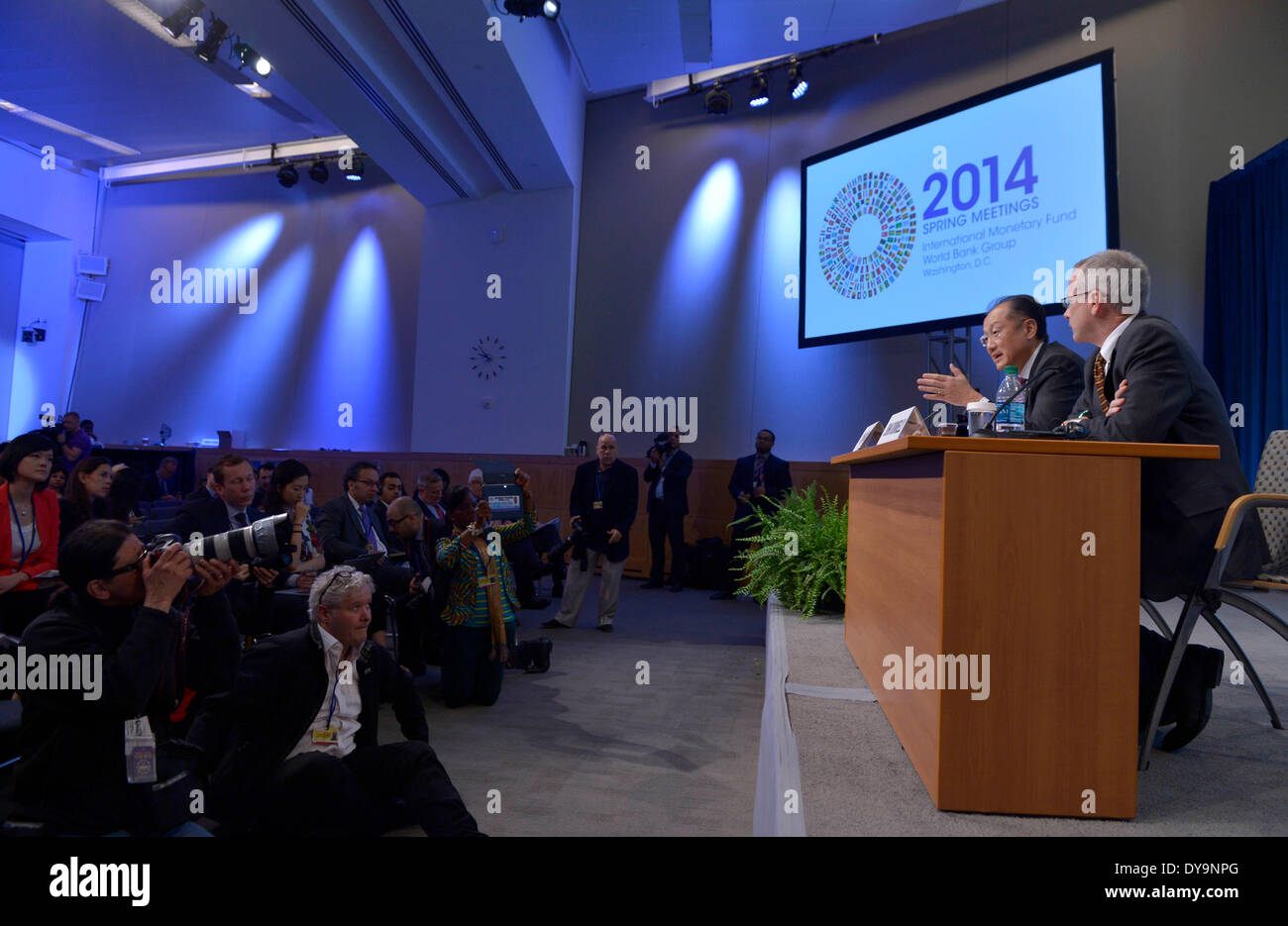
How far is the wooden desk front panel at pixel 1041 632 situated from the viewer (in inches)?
53.1

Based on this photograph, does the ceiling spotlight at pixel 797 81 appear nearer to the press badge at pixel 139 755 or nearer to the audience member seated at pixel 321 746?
the audience member seated at pixel 321 746

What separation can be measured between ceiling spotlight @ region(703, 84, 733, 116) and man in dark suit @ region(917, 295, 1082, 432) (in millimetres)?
6009

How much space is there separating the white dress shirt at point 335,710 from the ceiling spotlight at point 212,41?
6946 mm

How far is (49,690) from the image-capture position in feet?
5.04

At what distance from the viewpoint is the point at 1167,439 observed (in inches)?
69.4

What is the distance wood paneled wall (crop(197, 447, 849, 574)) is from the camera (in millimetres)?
7254

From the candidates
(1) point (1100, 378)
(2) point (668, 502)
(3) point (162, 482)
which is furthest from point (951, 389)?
(3) point (162, 482)

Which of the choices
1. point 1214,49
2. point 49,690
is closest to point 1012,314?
point 49,690

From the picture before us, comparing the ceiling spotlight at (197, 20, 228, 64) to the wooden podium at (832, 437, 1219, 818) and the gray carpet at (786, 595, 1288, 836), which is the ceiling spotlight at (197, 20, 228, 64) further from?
the wooden podium at (832, 437, 1219, 818)

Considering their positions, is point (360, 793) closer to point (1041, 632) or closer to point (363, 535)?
point (1041, 632)

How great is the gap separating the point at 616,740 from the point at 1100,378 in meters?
2.08

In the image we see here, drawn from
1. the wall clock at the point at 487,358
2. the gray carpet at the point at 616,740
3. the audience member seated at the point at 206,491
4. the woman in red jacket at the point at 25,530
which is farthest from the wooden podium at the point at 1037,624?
the wall clock at the point at 487,358

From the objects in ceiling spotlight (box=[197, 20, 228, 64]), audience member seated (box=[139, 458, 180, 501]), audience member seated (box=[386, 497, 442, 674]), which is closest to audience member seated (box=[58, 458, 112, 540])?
audience member seated (box=[386, 497, 442, 674])
